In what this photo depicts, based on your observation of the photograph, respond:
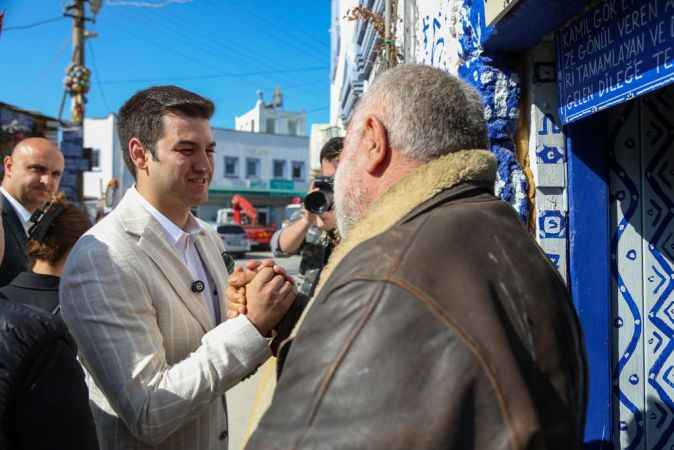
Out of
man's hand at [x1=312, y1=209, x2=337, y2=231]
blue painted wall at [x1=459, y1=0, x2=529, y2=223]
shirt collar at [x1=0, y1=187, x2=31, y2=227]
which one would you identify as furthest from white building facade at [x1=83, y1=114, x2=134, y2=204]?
blue painted wall at [x1=459, y1=0, x2=529, y2=223]

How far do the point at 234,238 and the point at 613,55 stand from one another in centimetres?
1975

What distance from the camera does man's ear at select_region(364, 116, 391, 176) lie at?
1252 millimetres

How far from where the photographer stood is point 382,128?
1.25 metres

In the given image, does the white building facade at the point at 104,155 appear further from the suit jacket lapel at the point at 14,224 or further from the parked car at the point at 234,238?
the suit jacket lapel at the point at 14,224

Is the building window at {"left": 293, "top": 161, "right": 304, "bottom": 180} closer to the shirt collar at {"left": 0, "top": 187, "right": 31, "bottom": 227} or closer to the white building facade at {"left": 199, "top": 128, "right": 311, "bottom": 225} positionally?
the white building facade at {"left": 199, "top": 128, "right": 311, "bottom": 225}

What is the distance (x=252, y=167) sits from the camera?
3709cm

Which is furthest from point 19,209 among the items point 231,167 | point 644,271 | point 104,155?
point 231,167

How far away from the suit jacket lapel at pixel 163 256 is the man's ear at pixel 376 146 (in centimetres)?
84

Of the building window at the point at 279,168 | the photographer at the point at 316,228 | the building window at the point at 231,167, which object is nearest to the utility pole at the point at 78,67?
the photographer at the point at 316,228

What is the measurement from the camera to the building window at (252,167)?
37.0 metres

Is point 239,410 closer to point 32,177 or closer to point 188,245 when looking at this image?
point 32,177

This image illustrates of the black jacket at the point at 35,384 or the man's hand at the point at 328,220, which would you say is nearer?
the black jacket at the point at 35,384

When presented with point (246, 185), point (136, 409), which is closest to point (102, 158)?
point (246, 185)

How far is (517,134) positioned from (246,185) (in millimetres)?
34184
